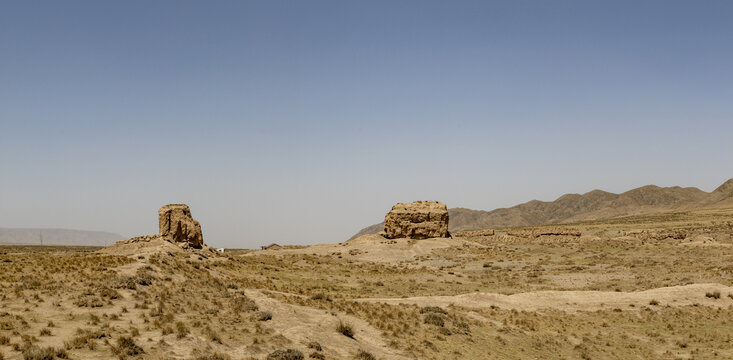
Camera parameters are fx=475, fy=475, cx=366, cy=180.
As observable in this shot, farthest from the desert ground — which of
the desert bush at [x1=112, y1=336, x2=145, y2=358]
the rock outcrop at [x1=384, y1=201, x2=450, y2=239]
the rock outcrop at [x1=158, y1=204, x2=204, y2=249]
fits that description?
the rock outcrop at [x1=384, y1=201, x2=450, y2=239]

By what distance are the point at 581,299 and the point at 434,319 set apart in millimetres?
14498

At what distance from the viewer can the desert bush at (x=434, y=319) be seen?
2300cm

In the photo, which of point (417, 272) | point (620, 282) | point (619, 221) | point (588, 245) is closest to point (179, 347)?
point (417, 272)

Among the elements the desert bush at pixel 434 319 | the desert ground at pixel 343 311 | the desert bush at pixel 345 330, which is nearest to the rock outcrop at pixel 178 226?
the desert ground at pixel 343 311

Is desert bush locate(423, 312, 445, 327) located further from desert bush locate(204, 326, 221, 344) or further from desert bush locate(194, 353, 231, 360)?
desert bush locate(194, 353, 231, 360)

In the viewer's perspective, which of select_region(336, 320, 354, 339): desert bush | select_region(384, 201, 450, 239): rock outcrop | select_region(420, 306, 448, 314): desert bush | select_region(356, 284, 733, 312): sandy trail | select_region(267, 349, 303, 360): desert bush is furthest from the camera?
select_region(384, 201, 450, 239): rock outcrop

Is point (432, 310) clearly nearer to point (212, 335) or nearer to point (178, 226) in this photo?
point (212, 335)

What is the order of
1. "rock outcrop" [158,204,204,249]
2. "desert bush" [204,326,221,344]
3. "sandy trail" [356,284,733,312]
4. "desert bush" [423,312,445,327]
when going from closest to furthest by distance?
"desert bush" [204,326,221,344], "desert bush" [423,312,445,327], "sandy trail" [356,284,733,312], "rock outcrop" [158,204,204,249]

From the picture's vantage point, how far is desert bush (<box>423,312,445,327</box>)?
23.0 meters

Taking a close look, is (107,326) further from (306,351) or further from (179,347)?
(306,351)

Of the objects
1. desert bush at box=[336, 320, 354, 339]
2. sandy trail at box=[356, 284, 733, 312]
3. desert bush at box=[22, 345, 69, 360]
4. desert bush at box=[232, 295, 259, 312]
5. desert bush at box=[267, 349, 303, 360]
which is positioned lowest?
sandy trail at box=[356, 284, 733, 312]

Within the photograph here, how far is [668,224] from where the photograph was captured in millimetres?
105250

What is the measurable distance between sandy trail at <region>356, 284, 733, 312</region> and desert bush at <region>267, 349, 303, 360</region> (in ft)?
46.5

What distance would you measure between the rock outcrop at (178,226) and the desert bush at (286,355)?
3673 centimetres
